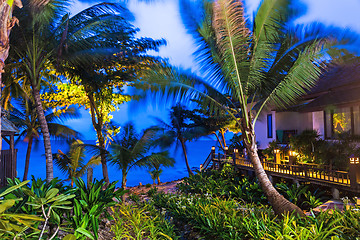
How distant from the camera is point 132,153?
9953 millimetres

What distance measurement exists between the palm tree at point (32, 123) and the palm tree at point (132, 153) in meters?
7.81

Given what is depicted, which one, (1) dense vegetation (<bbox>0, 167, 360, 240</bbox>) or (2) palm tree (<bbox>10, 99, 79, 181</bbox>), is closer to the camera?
(1) dense vegetation (<bbox>0, 167, 360, 240</bbox>)

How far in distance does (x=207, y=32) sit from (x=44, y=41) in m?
5.76

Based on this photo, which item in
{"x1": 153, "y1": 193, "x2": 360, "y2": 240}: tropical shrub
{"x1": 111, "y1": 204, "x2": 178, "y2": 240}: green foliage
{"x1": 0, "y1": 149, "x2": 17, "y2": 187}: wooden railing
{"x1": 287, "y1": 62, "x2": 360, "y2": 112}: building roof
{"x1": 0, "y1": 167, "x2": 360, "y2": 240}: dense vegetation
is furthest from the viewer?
{"x1": 287, "y1": 62, "x2": 360, "y2": 112}: building roof

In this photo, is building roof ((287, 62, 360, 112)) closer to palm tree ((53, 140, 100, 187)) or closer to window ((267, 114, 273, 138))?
window ((267, 114, 273, 138))

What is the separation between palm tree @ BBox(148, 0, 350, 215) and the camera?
23.6ft

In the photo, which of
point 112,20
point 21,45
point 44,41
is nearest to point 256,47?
point 112,20

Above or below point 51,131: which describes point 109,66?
above

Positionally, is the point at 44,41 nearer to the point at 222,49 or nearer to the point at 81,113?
the point at 222,49

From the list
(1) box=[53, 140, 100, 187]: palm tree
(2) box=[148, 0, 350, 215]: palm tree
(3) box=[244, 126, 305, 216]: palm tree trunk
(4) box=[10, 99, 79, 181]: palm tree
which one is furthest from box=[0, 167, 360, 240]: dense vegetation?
(4) box=[10, 99, 79, 181]: palm tree

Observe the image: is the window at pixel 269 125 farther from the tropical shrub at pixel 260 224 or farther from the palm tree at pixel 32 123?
the palm tree at pixel 32 123

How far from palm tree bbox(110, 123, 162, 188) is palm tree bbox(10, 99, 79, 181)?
7.81 m

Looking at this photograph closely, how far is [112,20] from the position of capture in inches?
386

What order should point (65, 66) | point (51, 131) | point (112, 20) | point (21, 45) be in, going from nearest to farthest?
point (21, 45)
point (112, 20)
point (65, 66)
point (51, 131)
